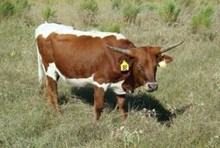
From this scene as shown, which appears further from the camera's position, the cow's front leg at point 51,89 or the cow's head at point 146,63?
the cow's front leg at point 51,89

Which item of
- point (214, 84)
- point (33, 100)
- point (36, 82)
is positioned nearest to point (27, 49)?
point (36, 82)

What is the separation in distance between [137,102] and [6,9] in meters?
7.38

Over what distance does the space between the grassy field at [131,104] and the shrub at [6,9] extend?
1.76ft

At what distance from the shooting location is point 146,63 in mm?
5602

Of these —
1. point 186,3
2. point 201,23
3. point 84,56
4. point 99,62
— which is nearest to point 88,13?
point 201,23

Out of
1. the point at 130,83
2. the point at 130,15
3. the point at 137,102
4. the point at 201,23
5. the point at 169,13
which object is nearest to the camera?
the point at 130,83

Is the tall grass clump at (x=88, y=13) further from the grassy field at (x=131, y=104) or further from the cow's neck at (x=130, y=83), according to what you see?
the cow's neck at (x=130, y=83)

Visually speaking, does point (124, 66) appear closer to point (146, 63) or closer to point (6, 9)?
point (146, 63)

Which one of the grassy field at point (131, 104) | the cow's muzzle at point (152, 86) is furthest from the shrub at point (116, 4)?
the cow's muzzle at point (152, 86)

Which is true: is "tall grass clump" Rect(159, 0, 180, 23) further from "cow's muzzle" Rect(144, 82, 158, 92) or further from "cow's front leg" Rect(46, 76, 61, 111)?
"cow's muzzle" Rect(144, 82, 158, 92)

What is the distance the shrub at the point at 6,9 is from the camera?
13.2 meters

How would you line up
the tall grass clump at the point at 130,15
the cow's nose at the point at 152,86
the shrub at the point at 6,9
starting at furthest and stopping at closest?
the tall grass clump at the point at 130,15 < the shrub at the point at 6,9 < the cow's nose at the point at 152,86

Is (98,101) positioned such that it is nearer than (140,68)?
No

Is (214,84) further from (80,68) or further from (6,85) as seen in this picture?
(6,85)
